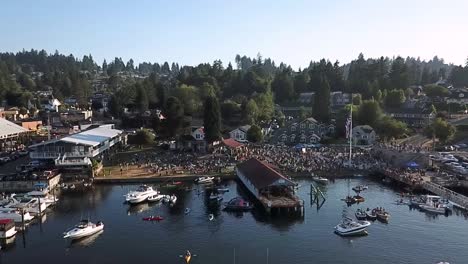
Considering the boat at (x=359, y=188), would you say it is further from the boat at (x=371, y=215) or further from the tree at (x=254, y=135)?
the tree at (x=254, y=135)

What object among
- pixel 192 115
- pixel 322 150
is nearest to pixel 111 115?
pixel 192 115

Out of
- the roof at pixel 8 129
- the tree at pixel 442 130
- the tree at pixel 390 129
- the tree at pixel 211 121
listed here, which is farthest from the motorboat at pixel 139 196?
the tree at pixel 442 130

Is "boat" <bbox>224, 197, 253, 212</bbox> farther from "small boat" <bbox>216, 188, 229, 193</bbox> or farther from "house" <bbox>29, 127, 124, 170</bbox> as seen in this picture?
"house" <bbox>29, 127, 124, 170</bbox>

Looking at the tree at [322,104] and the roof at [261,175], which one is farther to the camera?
the tree at [322,104]

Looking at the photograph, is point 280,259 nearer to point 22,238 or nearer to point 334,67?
point 22,238

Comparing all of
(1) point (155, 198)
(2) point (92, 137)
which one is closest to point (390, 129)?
(1) point (155, 198)

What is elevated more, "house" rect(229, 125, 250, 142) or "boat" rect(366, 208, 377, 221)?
"house" rect(229, 125, 250, 142)

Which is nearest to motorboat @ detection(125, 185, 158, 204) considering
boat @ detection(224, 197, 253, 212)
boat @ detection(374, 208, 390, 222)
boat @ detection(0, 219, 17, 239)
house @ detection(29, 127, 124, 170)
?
boat @ detection(224, 197, 253, 212)

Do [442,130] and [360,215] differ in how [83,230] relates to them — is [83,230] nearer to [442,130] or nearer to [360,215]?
[360,215]
